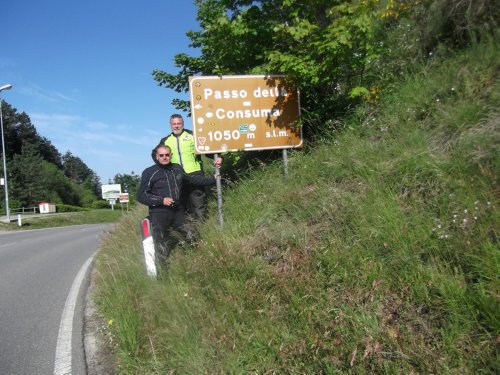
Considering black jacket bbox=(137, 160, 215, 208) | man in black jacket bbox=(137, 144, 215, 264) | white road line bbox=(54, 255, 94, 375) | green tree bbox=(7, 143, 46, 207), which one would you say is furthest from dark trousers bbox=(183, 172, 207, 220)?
green tree bbox=(7, 143, 46, 207)

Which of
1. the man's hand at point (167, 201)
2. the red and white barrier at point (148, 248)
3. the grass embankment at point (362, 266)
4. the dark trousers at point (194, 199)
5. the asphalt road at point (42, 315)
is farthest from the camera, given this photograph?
the dark trousers at point (194, 199)

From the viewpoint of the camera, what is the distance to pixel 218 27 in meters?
5.62

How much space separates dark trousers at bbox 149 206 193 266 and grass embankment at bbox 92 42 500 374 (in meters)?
0.22

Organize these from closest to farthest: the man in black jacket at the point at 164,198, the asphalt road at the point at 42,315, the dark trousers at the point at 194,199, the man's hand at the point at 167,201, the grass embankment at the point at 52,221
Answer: the asphalt road at the point at 42,315 → the man's hand at the point at 167,201 → the man in black jacket at the point at 164,198 → the dark trousers at the point at 194,199 → the grass embankment at the point at 52,221

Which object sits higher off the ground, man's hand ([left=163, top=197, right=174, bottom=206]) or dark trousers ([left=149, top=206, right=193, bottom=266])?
man's hand ([left=163, top=197, right=174, bottom=206])

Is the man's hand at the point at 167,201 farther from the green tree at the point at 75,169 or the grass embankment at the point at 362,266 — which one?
the green tree at the point at 75,169

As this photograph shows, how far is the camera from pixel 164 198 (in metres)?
4.97

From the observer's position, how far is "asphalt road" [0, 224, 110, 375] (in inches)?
150

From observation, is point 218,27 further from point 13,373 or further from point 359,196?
point 13,373

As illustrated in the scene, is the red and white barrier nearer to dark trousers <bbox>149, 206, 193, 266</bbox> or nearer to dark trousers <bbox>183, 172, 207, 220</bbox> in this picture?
dark trousers <bbox>149, 206, 193, 266</bbox>

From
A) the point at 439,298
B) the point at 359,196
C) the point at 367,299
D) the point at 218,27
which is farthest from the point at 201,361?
the point at 218,27

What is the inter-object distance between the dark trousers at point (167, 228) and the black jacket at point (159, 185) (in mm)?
122

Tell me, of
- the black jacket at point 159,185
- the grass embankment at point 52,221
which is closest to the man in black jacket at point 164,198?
the black jacket at point 159,185

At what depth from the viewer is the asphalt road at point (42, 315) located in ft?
12.5
